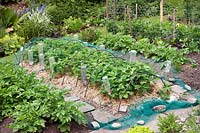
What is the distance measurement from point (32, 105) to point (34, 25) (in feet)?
15.7

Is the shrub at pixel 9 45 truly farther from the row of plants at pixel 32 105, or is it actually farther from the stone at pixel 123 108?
the stone at pixel 123 108

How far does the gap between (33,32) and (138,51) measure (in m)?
2.93

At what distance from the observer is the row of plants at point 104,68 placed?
534 centimetres

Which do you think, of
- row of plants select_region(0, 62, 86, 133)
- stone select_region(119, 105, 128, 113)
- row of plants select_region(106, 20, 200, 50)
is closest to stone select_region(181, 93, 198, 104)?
stone select_region(119, 105, 128, 113)

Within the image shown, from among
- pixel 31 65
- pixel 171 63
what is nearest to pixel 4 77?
pixel 31 65

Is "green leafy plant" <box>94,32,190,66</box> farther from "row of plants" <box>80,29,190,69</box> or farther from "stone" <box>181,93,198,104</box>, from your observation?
"stone" <box>181,93,198,104</box>

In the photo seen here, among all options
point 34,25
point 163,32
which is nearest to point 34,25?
point 34,25

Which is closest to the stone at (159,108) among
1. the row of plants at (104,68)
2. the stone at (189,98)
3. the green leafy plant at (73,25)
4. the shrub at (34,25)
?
the row of plants at (104,68)

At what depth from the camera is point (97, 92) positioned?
5.56 m

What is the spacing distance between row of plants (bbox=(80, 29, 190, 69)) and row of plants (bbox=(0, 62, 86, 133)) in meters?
2.40

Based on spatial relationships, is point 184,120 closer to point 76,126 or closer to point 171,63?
point 76,126

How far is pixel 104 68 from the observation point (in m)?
5.63

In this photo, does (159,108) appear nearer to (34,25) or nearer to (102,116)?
(102,116)

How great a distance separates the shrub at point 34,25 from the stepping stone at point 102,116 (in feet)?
14.5
